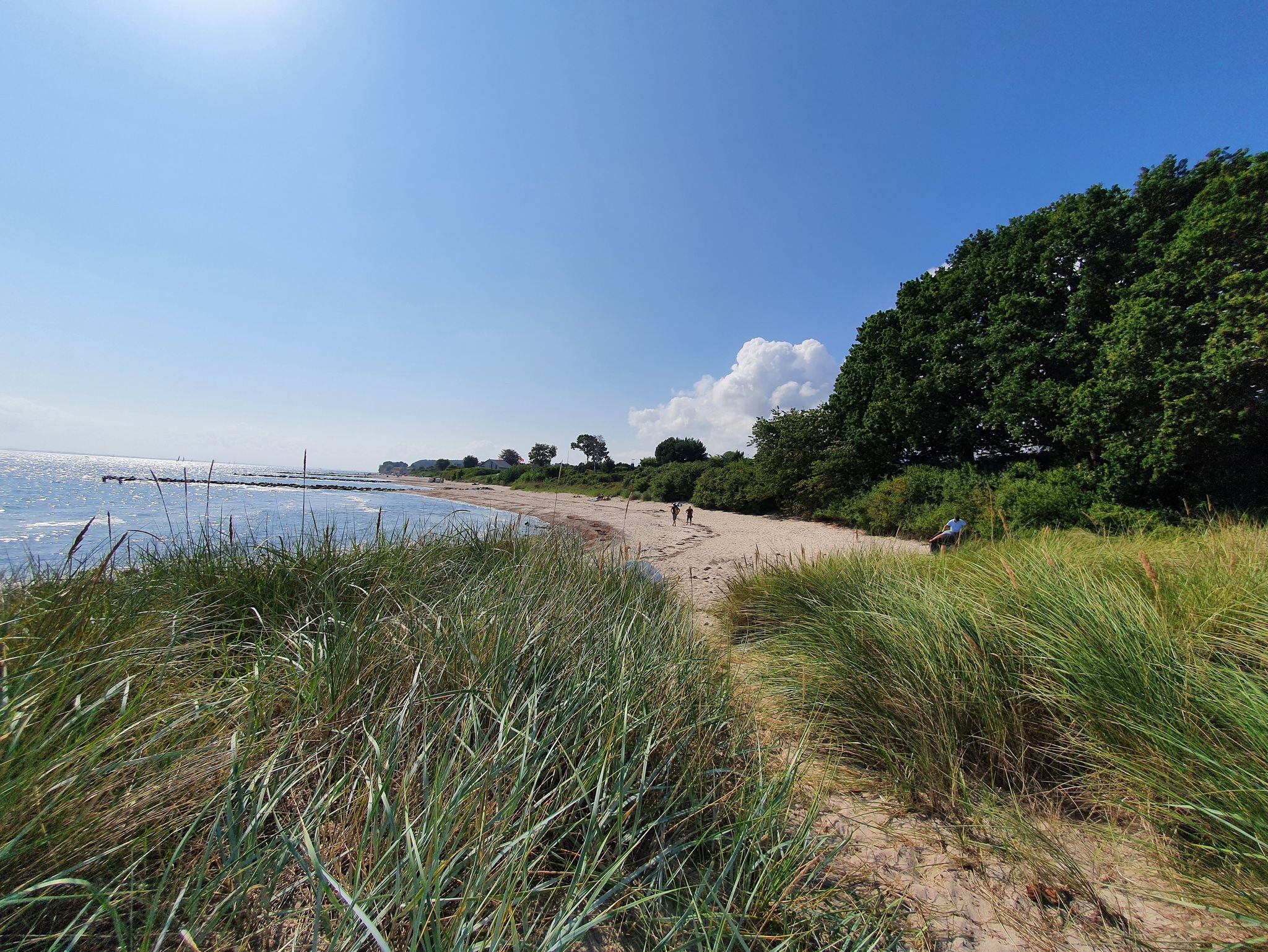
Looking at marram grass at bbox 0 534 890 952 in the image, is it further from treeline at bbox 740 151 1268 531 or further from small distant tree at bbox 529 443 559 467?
small distant tree at bbox 529 443 559 467

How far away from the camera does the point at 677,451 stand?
56250mm

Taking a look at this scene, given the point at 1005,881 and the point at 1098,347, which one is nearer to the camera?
the point at 1005,881

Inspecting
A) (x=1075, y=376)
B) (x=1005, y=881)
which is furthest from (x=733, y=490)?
(x=1005, y=881)

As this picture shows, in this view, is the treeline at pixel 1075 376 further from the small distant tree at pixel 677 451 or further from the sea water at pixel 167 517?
the small distant tree at pixel 677 451

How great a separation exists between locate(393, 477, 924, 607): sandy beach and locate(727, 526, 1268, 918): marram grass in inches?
71.7

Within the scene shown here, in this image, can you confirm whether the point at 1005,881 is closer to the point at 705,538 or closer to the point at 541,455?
the point at 705,538

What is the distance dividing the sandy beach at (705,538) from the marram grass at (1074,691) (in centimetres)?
182

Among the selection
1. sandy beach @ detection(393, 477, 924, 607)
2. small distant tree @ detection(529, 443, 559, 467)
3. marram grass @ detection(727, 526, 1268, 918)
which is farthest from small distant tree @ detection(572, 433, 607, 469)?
marram grass @ detection(727, 526, 1268, 918)

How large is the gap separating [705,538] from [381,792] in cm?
1516

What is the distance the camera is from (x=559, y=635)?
7.80 feet

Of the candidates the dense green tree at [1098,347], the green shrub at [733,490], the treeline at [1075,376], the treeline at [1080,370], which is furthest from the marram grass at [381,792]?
the green shrub at [733,490]

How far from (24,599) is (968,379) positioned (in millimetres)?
20661

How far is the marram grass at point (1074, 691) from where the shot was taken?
60.5 inches

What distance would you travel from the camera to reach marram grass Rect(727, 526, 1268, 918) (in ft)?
5.04
